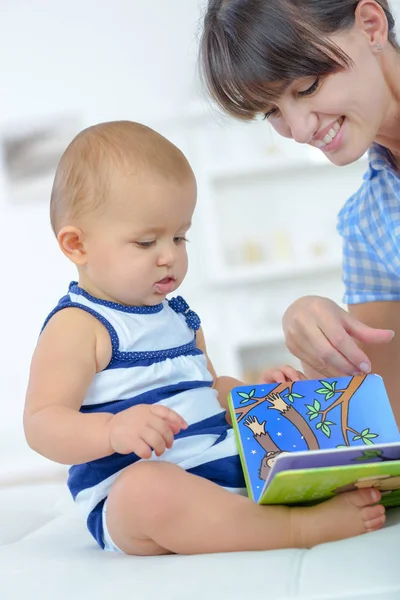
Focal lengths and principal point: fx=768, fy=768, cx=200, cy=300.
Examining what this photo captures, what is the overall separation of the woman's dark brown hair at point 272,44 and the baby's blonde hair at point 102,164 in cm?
20

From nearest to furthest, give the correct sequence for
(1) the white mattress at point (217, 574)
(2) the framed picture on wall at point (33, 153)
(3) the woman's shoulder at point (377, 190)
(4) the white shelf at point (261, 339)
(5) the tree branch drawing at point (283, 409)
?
1. (1) the white mattress at point (217, 574)
2. (5) the tree branch drawing at point (283, 409)
3. (3) the woman's shoulder at point (377, 190)
4. (4) the white shelf at point (261, 339)
5. (2) the framed picture on wall at point (33, 153)

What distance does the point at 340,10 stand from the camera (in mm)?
1242

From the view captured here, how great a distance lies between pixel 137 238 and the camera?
3.61ft

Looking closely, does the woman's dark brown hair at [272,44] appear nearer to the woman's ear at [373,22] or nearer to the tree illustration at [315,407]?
the woman's ear at [373,22]

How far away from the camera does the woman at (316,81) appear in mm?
1140

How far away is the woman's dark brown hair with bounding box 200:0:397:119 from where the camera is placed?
1201 mm

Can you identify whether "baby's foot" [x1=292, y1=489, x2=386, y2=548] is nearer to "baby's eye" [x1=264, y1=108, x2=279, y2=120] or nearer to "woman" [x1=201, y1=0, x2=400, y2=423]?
"woman" [x1=201, y1=0, x2=400, y2=423]

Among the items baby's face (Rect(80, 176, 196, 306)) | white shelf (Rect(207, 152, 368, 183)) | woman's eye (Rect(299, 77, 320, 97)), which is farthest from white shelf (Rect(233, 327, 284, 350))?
baby's face (Rect(80, 176, 196, 306))

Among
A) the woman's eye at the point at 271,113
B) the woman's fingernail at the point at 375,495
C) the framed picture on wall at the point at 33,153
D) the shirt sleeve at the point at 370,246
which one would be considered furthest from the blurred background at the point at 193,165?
the woman's fingernail at the point at 375,495

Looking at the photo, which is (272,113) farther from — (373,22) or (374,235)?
(374,235)

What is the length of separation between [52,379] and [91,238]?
22 centimetres

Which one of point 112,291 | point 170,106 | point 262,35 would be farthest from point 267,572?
point 170,106

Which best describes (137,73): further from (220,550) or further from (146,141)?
(220,550)

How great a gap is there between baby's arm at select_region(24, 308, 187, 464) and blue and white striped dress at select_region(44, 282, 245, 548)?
30 mm
